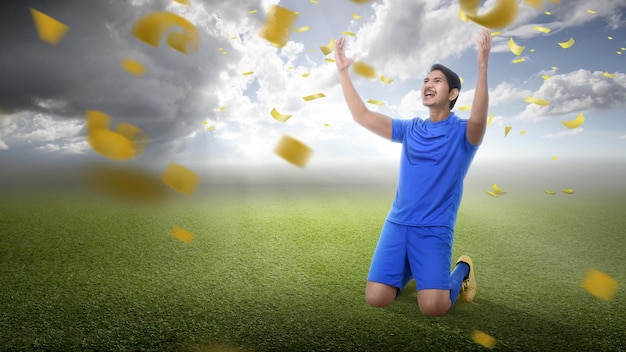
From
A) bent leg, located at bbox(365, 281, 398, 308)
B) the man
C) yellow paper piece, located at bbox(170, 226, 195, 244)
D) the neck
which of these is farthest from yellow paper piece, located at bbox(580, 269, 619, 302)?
yellow paper piece, located at bbox(170, 226, 195, 244)

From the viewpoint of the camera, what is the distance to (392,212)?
254 centimetres

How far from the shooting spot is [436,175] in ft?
7.79

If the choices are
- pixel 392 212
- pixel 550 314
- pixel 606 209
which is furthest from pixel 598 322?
pixel 606 209

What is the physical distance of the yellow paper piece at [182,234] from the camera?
4174mm

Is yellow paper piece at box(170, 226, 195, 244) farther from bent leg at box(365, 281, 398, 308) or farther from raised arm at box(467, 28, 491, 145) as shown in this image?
raised arm at box(467, 28, 491, 145)

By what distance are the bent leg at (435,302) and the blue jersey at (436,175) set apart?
0.41 meters

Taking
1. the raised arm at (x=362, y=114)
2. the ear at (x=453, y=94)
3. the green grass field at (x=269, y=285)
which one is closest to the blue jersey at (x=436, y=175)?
the ear at (x=453, y=94)

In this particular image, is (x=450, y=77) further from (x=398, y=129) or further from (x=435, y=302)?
(x=435, y=302)

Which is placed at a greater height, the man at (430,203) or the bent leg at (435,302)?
the man at (430,203)

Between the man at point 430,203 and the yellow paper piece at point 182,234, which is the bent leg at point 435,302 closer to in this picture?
the man at point 430,203

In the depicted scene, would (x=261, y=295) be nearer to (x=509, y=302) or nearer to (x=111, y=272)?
(x=111, y=272)

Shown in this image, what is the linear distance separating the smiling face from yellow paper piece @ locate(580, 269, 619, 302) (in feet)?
6.17

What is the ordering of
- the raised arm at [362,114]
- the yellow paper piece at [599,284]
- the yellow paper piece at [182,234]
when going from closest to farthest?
the raised arm at [362,114] < the yellow paper piece at [599,284] < the yellow paper piece at [182,234]

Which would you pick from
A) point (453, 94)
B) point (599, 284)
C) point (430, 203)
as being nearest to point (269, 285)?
point (430, 203)
